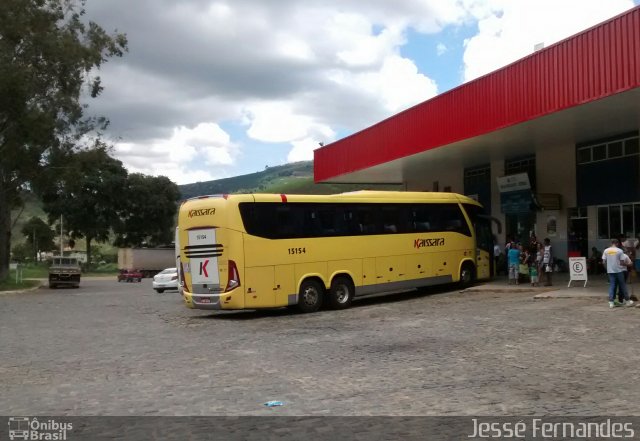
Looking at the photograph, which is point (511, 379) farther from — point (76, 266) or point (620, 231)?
point (76, 266)

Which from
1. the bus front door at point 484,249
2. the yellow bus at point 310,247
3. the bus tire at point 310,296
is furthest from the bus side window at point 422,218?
the bus tire at point 310,296

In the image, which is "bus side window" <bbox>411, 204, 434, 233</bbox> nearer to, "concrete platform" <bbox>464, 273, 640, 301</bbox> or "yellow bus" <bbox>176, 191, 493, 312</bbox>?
"yellow bus" <bbox>176, 191, 493, 312</bbox>

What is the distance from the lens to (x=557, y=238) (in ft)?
83.1

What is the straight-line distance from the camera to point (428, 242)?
20.5 m

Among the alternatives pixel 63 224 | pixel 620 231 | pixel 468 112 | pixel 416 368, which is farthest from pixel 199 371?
pixel 63 224

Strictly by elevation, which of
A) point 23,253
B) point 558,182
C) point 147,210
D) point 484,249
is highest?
point 147,210

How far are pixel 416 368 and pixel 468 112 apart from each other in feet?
47.1

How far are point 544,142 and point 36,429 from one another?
21851 millimetres

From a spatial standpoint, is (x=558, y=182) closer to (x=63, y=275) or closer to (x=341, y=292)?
(x=341, y=292)

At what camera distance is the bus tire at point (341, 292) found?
Answer: 17859 mm

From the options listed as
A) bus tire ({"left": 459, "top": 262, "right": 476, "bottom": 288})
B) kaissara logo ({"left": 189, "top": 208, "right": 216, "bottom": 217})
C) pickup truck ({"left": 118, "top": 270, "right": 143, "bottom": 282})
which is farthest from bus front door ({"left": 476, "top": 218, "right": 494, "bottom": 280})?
pickup truck ({"left": 118, "top": 270, "right": 143, "bottom": 282})

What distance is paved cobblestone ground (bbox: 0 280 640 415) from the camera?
6.96 m

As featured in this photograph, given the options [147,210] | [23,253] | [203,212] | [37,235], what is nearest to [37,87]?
[203,212]

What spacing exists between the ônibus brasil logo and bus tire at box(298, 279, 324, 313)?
11.0m
